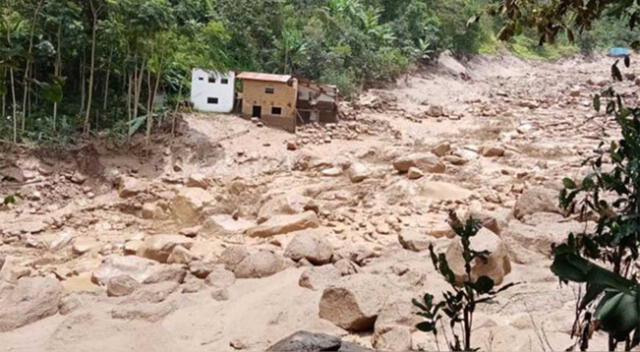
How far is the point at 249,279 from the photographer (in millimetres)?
5543

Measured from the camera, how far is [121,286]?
18.2 ft

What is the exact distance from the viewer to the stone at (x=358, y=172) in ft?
28.1

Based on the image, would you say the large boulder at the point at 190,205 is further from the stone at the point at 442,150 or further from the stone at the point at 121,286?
the stone at the point at 442,150

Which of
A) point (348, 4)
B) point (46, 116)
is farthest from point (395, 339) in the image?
point (348, 4)

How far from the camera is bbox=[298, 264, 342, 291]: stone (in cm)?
499

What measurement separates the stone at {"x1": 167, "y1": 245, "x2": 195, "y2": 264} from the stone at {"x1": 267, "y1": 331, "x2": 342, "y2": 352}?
12.3ft

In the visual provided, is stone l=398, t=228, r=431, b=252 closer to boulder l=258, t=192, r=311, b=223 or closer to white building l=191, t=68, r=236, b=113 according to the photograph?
boulder l=258, t=192, r=311, b=223

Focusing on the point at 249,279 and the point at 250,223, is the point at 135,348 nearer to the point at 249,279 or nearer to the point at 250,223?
the point at 249,279

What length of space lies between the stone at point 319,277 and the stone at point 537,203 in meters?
2.16

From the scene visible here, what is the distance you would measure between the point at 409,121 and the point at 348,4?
4.86 metres

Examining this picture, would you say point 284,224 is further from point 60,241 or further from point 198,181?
point 60,241

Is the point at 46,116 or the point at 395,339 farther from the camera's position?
the point at 46,116

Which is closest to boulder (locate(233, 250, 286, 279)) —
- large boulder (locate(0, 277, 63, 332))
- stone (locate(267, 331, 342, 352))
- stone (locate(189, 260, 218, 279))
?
stone (locate(189, 260, 218, 279))

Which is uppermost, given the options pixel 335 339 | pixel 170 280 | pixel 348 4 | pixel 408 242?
pixel 348 4
